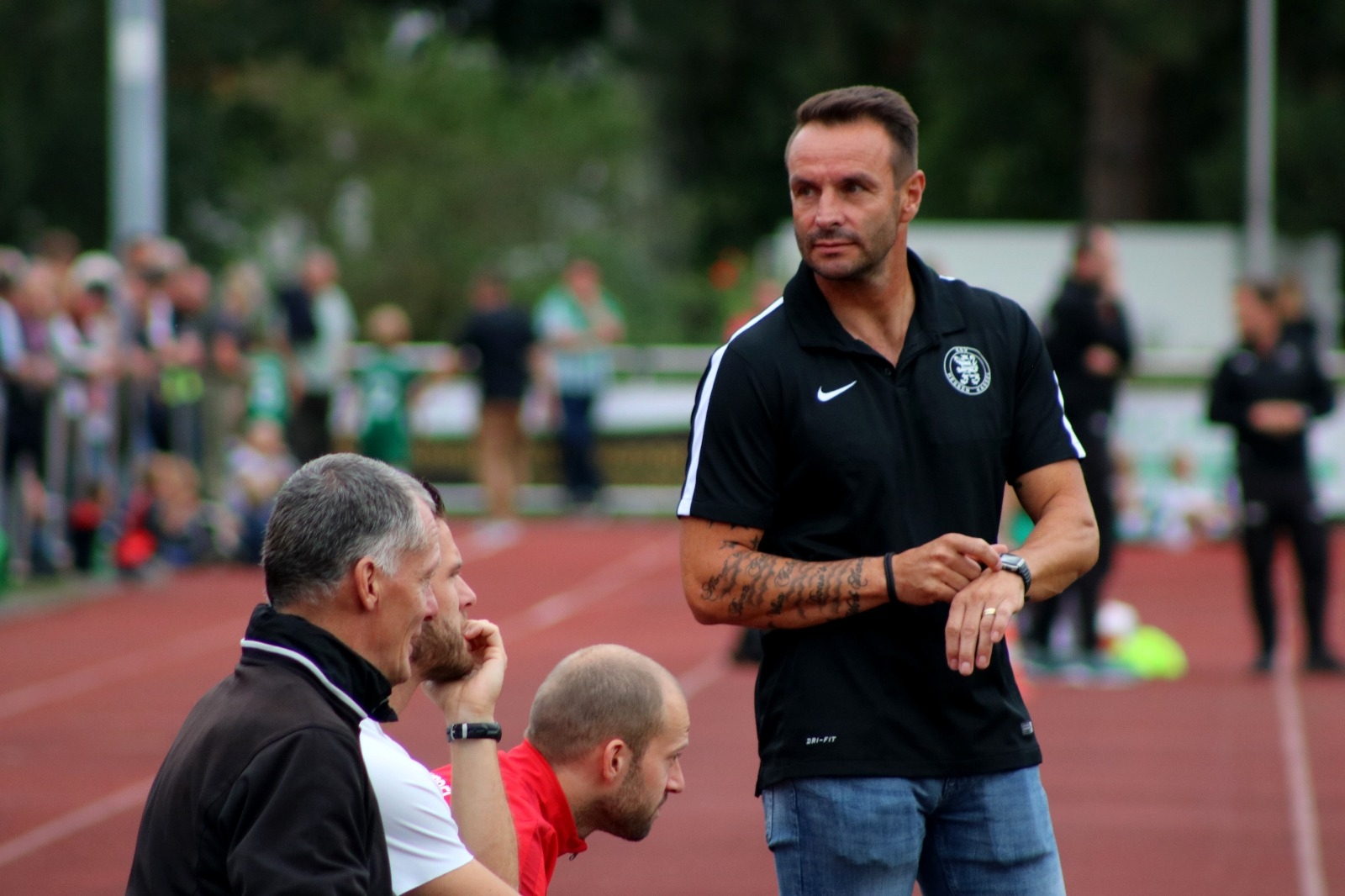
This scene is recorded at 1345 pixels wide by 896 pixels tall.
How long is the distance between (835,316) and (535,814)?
1056mm

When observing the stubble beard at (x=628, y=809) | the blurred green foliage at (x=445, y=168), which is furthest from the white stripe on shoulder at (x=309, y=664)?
the blurred green foliage at (x=445, y=168)

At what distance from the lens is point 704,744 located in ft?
31.0

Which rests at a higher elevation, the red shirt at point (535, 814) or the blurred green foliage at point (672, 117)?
the blurred green foliage at point (672, 117)

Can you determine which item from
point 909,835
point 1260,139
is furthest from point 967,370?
point 1260,139

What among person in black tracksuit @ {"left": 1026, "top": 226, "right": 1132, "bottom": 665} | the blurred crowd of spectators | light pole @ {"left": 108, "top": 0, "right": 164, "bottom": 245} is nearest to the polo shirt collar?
person in black tracksuit @ {"left": 1026, "top": 226, "right": 1132, "bottom": 665}

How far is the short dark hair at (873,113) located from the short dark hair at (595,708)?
1041mm

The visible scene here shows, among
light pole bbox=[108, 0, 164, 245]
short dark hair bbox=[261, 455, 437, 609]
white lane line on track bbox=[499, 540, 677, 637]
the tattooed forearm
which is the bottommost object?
white lane line on track bbox=[499, 540, 677, 637]

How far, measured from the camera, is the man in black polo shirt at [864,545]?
11.6ft

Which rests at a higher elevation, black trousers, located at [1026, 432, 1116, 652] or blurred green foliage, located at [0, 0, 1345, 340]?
blurred green foliage, located at [0, 0, 1345, 340]

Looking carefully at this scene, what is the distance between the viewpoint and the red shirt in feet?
11.7

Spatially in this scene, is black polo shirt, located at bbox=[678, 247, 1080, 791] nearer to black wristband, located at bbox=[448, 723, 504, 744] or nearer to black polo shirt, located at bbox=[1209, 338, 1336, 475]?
black wristband, located at bbox=[448, 723, 504, 744]

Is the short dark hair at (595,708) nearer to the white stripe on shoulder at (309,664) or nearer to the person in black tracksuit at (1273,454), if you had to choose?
the white stripe on shoulder at (309,664)

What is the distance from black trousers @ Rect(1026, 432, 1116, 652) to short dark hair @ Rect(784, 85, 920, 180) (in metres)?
6.78

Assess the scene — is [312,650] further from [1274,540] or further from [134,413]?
[134,413]
